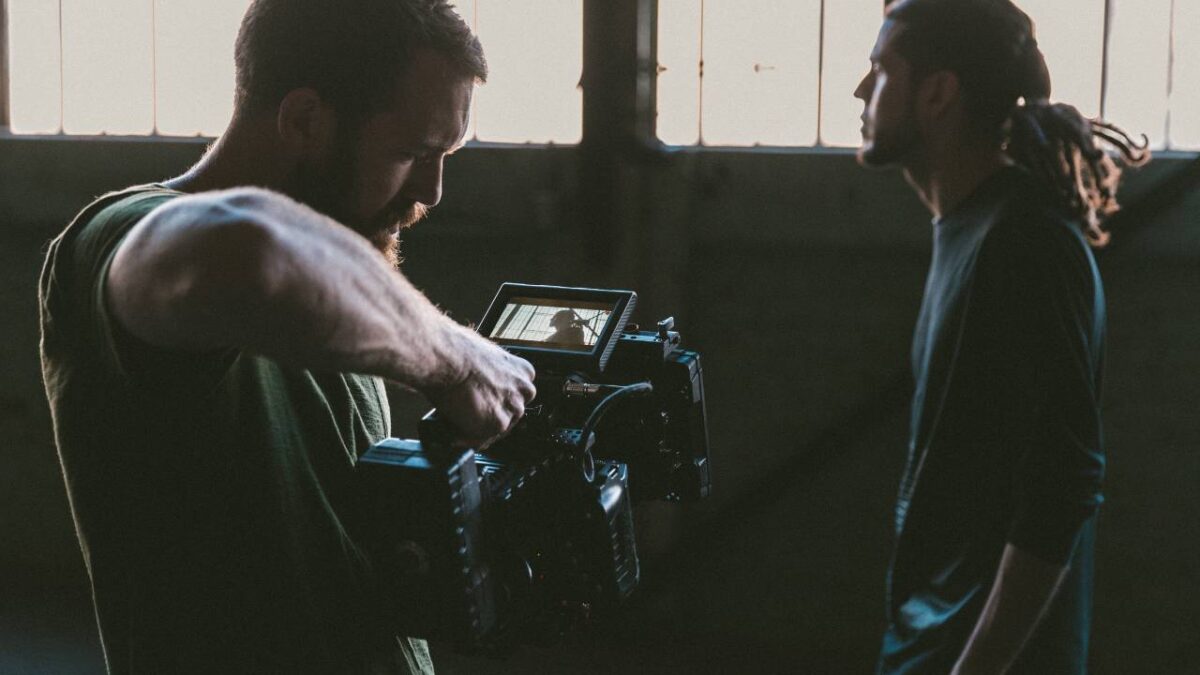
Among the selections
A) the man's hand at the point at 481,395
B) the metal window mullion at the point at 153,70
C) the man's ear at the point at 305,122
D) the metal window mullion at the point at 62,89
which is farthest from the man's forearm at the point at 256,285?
the metal window mullion at the point at 62,89

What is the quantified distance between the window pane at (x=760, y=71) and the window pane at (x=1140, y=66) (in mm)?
801

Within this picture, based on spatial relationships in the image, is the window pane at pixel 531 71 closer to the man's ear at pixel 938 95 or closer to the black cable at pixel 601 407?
the man's ear at pixel 938 95

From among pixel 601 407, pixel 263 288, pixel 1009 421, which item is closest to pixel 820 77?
pixel 1009 421

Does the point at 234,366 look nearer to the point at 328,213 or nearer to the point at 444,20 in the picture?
the point at 328,213

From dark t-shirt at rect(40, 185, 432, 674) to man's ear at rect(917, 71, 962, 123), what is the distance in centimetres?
113

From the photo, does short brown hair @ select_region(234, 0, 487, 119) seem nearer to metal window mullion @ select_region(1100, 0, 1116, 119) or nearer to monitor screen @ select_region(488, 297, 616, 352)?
monitor screen @ select_region(488, 297, 616, 352)

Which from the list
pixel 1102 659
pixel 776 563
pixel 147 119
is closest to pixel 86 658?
pixel 147 119

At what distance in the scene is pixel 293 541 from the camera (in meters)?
1.00

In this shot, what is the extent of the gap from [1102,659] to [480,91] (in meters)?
2.45

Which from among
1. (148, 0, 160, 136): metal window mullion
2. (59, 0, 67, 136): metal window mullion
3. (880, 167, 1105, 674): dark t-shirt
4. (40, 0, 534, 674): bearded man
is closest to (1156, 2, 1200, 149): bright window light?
(880, 167, 1105, 674): dark t-shirt

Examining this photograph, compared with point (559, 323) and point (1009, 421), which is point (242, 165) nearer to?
point (559, 323)

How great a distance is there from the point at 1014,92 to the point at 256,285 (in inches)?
54.0

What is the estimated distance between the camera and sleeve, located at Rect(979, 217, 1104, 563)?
1.32 metres

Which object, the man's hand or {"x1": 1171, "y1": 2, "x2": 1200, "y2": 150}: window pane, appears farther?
{"x1": 1171, "y1": 2, "x2": 1200, "y2": 150}: window pane
